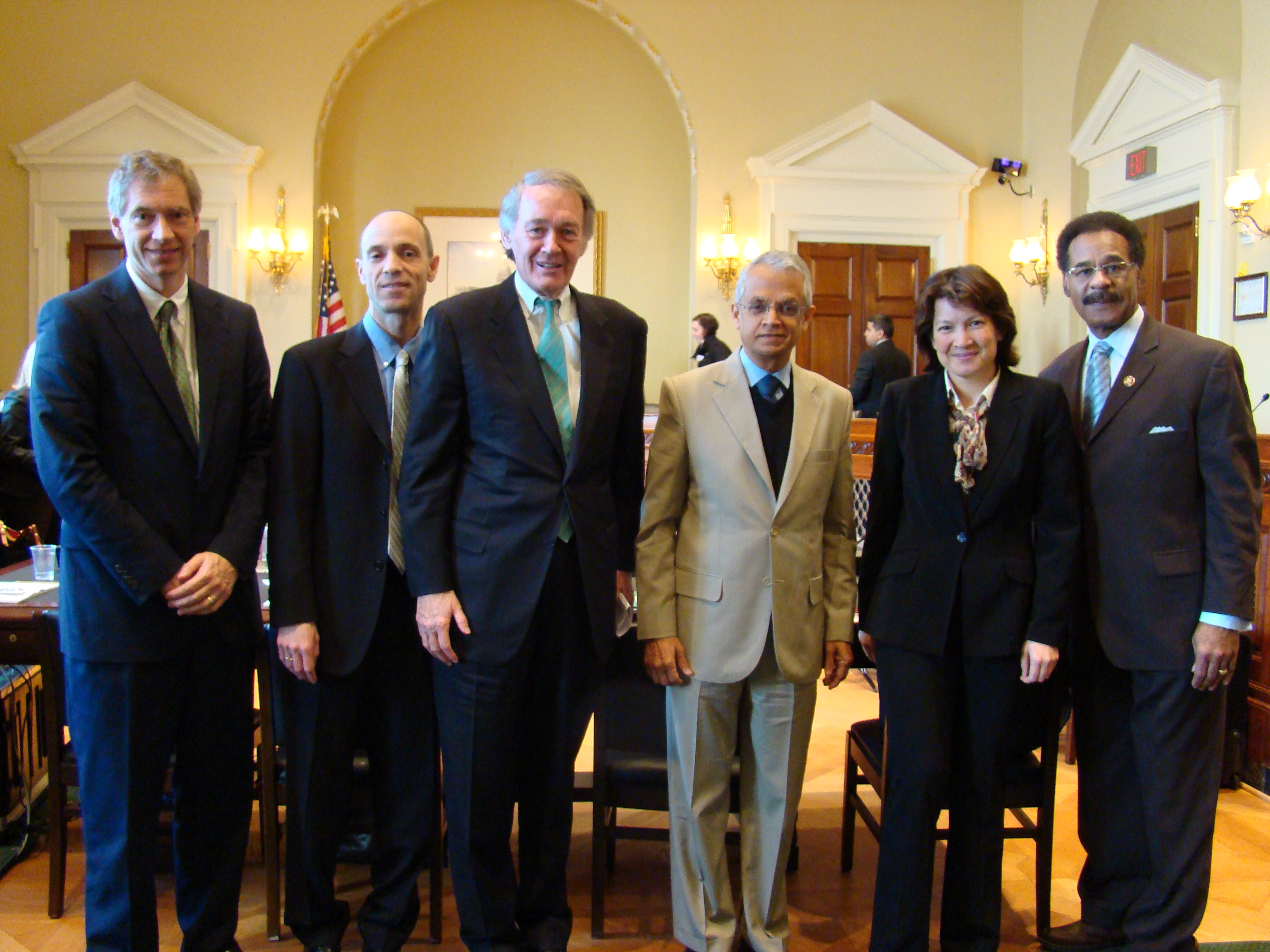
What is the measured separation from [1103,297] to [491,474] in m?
1.49

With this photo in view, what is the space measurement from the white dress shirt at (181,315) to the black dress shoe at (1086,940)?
2385 mm

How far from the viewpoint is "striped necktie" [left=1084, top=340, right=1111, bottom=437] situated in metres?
2.30

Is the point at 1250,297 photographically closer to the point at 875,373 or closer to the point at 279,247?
the point at 875,373

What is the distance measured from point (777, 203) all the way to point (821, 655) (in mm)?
6773

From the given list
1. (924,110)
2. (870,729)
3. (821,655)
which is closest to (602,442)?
(821,655)

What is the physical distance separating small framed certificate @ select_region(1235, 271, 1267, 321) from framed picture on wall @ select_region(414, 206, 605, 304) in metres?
5.04

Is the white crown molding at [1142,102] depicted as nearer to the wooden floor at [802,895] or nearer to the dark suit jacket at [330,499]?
the wooden floor at [802,895]

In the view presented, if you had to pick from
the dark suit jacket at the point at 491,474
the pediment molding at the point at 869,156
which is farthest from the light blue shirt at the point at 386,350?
the pediment molding at the point at 869,156

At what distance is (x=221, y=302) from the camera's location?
2.16m

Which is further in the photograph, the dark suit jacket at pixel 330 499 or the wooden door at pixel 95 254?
the wooden door at pixel 95 254

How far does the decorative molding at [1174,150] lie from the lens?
6.25 meters

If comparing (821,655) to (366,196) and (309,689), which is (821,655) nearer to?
(309,689)

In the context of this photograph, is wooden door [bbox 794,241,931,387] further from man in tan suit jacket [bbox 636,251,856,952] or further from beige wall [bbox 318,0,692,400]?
man in tan suit jacket [bbox 636,251,856,952]

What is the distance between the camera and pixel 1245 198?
18.9 ft
